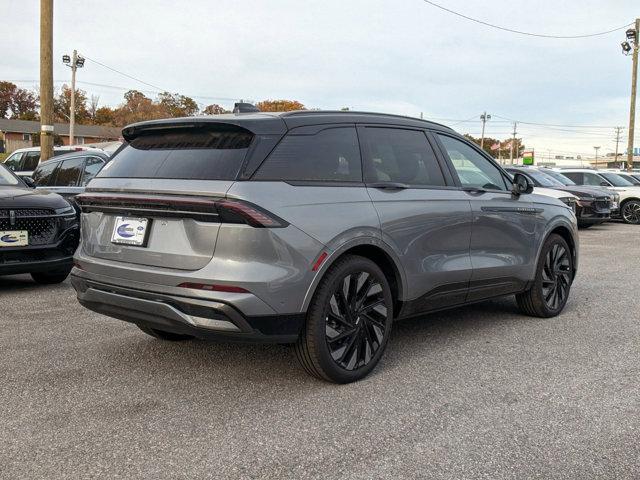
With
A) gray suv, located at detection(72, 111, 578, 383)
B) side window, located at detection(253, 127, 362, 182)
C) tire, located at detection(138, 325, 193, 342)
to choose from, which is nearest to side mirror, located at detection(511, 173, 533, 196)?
gray suv, located at detection(72, 111, 578, 383)

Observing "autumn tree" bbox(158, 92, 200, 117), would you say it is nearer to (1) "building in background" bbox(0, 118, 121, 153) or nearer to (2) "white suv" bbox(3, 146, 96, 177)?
(1) "building in background" bbox(0, 118, 121, 153)

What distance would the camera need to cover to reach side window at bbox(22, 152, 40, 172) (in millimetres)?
15109

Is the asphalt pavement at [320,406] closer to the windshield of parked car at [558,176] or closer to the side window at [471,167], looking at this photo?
the side window at [471,167]

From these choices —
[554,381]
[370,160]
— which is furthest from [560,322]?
[370,160]

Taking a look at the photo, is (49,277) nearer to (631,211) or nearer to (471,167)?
(471,167)

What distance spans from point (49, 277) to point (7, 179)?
4.42 ft

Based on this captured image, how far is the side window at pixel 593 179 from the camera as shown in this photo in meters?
19.8

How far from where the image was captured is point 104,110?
92250 millimetres

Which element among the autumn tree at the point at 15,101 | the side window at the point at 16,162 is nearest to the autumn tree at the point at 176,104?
the autumn tree at the point at 15,101

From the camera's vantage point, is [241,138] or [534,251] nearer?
[241,138]

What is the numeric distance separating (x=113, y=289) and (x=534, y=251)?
3.62 m

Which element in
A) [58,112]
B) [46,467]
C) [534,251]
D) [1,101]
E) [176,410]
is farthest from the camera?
[1,101]

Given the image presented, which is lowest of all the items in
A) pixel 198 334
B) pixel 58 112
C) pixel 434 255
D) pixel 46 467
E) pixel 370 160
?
pixel 46 467

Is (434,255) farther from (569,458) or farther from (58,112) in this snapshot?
(58,112)
